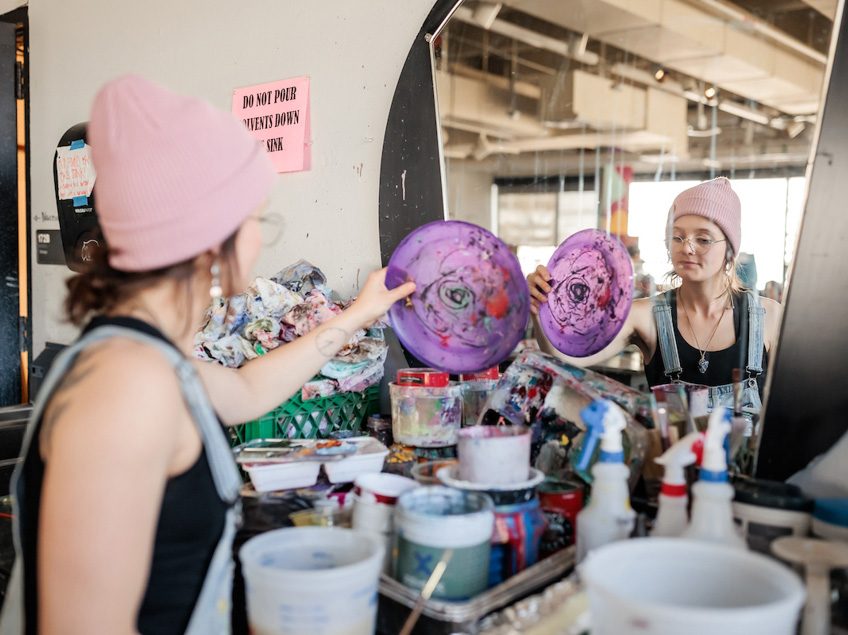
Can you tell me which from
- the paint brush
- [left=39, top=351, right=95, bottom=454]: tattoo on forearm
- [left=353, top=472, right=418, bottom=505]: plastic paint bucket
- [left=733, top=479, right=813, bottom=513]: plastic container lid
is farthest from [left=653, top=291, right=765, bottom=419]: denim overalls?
[left=39, top=351, right=95, bottom=454]: tattoo on forearm

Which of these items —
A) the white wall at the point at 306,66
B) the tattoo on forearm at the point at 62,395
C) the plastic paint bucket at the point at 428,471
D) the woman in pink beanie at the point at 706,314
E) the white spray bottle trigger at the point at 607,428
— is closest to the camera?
the tattoo on forearm at the point at 62,395

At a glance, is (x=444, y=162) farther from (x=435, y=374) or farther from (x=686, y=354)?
(x=686, y=354)

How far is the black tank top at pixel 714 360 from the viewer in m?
1.54

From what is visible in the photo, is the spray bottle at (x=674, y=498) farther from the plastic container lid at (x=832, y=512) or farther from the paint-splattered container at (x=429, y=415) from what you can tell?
the paint-splattered container at (x=429, y=415)

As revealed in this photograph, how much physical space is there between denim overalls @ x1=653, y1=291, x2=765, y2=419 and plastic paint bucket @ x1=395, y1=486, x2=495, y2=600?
2.09 feet

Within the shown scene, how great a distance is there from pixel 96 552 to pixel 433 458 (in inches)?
37.2

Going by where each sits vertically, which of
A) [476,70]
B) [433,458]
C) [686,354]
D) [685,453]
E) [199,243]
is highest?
[476,70]

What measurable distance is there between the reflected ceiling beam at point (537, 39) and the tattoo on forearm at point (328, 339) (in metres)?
0.82

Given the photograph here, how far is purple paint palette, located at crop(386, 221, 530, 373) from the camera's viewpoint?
5.27 ft

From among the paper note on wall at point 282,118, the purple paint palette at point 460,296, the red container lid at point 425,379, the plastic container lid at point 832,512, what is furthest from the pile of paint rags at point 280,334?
the plastic container lid at point 832,512

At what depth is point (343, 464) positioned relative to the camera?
1577 millimetres

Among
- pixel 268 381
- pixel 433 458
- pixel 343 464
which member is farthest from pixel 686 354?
pixel 268 381

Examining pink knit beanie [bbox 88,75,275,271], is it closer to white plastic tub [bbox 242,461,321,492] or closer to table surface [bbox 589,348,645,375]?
white plastic tub [bbox 242,461,321,492]

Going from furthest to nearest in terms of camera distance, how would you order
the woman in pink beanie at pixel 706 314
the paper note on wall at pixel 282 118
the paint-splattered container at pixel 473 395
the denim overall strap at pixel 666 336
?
1. the paper note on wall at pixel 282 118
2. the paint-splattered container at pixel 473 395
3. the denim overall strap at pixel 666 336
4. the woman in pink beanie at pixel 706 314
